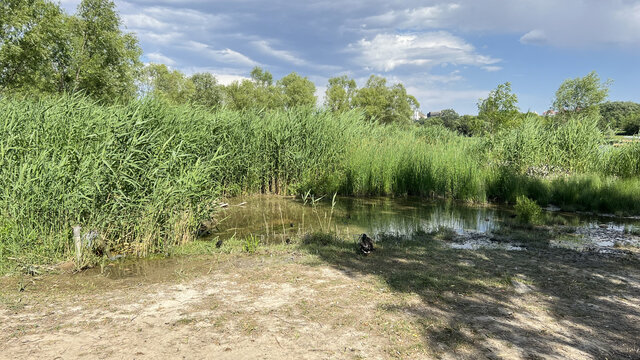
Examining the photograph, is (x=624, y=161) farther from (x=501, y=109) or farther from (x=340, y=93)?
(x=340, y=93)

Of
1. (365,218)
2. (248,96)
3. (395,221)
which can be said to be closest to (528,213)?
(395,221)

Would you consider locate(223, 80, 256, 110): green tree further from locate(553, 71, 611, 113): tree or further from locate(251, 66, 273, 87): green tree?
locate(553, 71, 611, 113): tree

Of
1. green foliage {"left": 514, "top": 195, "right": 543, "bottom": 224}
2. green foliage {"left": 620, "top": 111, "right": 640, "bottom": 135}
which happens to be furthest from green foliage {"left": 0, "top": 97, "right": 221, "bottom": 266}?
green foliage {"left": 620, "top": 111, "right": 640, "bottom": 135}

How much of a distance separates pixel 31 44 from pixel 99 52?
244 inches

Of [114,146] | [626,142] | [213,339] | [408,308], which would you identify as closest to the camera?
[213,339]

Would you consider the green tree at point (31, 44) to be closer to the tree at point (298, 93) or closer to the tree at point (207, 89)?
the tree at point (207, 89)

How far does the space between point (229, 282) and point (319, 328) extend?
1614 millimetres

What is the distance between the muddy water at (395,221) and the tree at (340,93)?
50.5 meters

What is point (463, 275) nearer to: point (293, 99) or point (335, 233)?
point (335, 233)

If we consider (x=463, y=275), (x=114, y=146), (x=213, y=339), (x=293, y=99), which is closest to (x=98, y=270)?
(x=114, y=146)

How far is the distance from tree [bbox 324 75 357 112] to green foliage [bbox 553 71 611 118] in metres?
31.5

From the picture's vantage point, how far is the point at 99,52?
26.2 meters

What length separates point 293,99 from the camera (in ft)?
188

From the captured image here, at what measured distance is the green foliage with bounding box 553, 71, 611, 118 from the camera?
31938 millimetres
